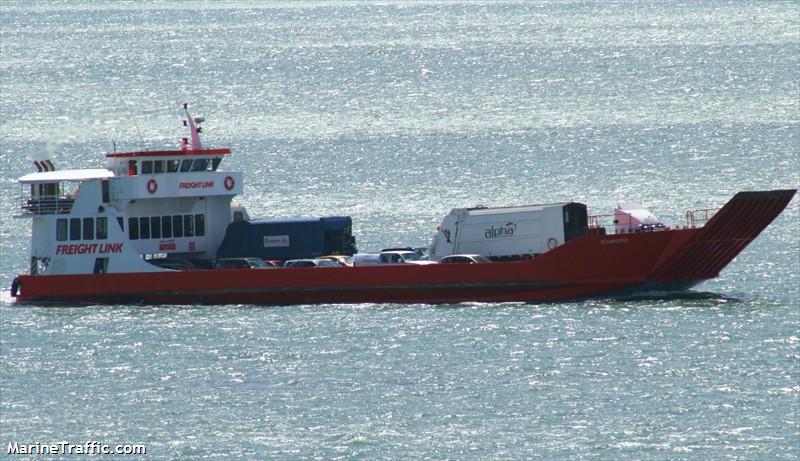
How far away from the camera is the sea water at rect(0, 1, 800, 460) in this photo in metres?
42.1

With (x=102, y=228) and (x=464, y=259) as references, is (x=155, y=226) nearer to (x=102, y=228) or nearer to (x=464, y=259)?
(x=102, y=228)

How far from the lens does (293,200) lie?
263 ft

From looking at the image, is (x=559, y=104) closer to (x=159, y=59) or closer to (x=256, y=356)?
(x=159, y=59)

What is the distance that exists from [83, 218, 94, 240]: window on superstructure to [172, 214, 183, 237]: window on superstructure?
239cm

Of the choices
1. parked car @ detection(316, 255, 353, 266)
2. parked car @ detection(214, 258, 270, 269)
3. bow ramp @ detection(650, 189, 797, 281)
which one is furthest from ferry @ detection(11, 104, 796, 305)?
parked car @ detection(316, 255, 353, 266)

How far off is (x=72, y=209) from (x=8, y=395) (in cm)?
1458

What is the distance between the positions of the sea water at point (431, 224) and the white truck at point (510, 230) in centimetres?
224

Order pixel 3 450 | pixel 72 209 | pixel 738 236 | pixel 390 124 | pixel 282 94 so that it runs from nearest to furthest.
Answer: pixel 3 450, pixel 738 236, pixel 72 209, pixel 390 124, pixel 282 94

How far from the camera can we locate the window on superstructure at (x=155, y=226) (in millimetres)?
59969

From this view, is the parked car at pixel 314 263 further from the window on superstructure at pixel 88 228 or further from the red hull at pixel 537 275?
the window on superstructure at pixel 88 228

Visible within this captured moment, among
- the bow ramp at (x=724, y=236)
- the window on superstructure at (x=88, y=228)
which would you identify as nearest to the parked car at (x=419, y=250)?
the bow ramp at (x=724, y=236)

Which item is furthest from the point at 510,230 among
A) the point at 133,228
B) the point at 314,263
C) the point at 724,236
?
the point at 133,228

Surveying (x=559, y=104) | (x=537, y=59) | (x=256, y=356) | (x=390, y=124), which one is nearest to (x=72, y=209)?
(x=256, y=356)

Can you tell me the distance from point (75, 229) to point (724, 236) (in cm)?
1889
